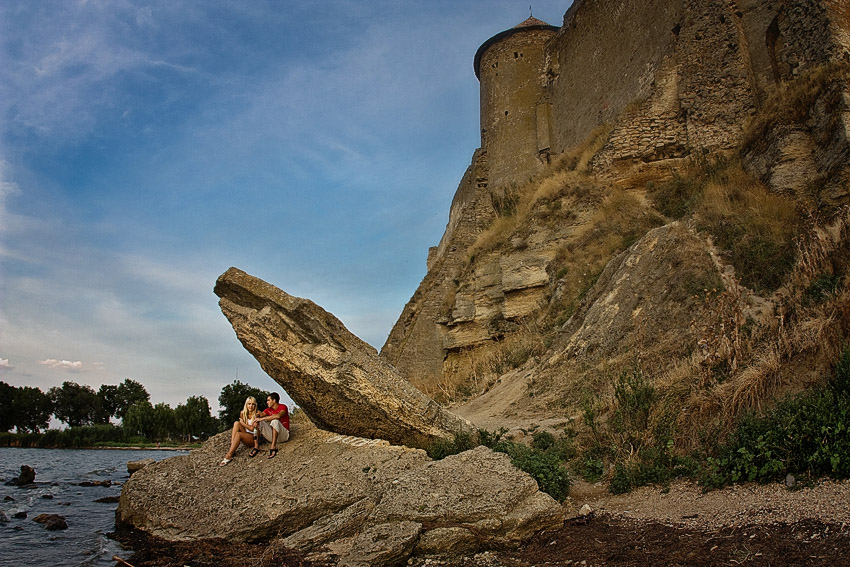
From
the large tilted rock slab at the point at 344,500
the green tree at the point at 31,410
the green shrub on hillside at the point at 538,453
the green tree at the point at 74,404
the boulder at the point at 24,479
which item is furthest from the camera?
the green tree at the point at 74,404

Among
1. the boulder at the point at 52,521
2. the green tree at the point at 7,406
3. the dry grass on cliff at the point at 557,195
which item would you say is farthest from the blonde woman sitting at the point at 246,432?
the green tree at the point at 7,406

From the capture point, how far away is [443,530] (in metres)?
4.33

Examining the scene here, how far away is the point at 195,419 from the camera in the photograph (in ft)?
169

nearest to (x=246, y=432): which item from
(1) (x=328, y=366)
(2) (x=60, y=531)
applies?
(1) (x=328, y=366)

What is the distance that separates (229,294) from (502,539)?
435cm

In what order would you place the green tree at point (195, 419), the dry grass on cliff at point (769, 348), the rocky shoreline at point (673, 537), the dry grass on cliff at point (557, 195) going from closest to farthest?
the rocky shoreline at point (673, 537), the dry grass on cliff at point (769, 348), the dry grass on cliff at point (557, 195), the green tree at point (195, 419)

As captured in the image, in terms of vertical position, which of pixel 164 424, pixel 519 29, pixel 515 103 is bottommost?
pixel 164 424

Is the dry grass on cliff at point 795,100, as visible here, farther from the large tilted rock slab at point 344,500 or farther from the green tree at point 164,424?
the green tree at point 164,424

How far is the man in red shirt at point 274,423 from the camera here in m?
6.66

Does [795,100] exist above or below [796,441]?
above

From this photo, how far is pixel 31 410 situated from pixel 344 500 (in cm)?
6674

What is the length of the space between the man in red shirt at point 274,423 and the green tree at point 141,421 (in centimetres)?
5329

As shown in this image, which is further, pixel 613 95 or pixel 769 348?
pixel 613 95

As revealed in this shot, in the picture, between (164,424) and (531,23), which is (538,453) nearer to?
(531,23)
